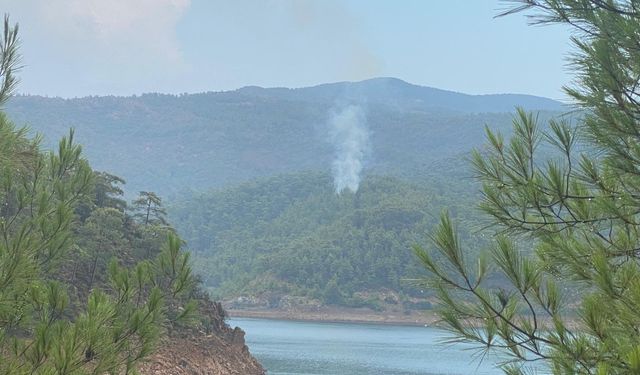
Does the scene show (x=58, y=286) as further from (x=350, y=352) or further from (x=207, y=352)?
(x=350, y=352)

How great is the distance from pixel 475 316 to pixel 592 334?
53 cm

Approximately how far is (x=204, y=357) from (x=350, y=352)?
69.4 ft

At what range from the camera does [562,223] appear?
3955mm

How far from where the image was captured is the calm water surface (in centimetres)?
3503

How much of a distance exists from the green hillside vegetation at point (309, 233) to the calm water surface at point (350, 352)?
12.6 metres

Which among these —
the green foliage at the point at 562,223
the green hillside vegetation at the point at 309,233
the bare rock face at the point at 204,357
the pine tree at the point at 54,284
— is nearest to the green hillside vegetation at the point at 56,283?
the pine tree at the point at 54,284

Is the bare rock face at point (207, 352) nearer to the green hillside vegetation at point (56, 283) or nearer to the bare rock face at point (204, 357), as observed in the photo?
the bare rock face at point (204, 357)

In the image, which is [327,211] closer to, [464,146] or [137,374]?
[464,146]

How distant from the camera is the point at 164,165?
198 meters

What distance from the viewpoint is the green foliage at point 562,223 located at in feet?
11.8

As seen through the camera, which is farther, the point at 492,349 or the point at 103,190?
the point at 103,190

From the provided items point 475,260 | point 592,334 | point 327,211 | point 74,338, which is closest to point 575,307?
point 592,334

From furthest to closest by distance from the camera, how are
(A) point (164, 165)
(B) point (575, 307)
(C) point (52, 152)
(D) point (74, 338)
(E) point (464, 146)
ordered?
(A) point (164, 165) < (E) point (464, 146) < (C) point (52, 152) < (D) point (74, 338) < (B) point (575, 307)

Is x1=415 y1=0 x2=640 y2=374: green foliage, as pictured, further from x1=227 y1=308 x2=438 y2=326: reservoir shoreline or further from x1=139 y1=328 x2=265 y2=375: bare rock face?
x1=227 y1=308 x2=438 y2=326: reservoir shoreline
